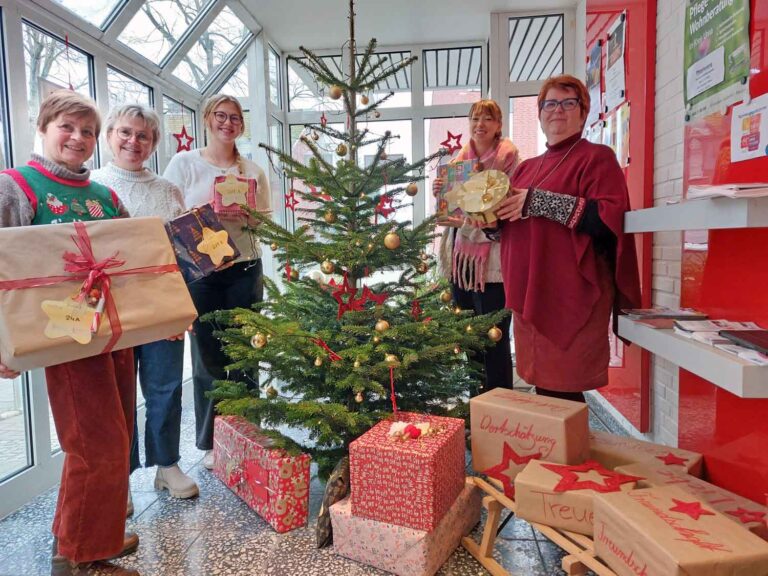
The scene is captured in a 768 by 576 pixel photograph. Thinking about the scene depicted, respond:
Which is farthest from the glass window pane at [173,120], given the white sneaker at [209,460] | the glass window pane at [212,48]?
the white sneaker at [209,460]

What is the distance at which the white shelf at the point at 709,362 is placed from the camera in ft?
3.24

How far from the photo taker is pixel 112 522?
4.90 ft

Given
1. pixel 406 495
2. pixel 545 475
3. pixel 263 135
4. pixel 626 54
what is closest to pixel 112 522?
pixel 406 495

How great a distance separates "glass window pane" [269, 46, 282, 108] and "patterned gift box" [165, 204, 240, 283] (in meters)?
3.23

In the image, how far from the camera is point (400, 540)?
1.48 metres

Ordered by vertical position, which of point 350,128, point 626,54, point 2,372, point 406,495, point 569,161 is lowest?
point 406,495

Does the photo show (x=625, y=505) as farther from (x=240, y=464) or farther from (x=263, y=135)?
(x=263, y=135)

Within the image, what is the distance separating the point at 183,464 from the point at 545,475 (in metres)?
1.80

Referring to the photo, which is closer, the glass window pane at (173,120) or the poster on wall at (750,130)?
the poster on wall at (750,130)

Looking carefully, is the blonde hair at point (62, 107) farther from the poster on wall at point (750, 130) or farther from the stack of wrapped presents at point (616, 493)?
the poster on wall at point (750, 130)

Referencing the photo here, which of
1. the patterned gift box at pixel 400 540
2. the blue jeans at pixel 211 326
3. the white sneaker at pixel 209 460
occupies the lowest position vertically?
the white sneaker at pixel 209 460

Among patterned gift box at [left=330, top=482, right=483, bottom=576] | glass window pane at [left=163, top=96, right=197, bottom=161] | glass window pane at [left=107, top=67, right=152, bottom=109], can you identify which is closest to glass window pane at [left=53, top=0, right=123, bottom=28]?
glass window pane at [left=107, top=67, right=152, bottom=109]

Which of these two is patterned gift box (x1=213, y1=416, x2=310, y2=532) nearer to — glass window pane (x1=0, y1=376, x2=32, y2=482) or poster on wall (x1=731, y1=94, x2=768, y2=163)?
glass window pane (x1=0, y1=376, x2=32, y2=482)

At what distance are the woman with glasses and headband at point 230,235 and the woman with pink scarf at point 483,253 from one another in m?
0.88
